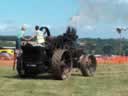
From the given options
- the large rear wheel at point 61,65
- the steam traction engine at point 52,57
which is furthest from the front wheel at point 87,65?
the large rear wheel at point 61,65

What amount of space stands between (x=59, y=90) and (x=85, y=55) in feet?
23.4

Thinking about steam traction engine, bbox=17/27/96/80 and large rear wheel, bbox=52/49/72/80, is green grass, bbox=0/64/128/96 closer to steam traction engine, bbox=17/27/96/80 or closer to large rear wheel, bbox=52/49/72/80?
large rear wheel, bbox=52/49/72/80

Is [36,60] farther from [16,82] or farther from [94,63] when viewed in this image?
[94,63]

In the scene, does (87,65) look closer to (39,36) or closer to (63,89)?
(39,36)

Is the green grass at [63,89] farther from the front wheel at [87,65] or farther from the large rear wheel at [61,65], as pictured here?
the front wheel at [87,65]

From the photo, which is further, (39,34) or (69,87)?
(39,34)

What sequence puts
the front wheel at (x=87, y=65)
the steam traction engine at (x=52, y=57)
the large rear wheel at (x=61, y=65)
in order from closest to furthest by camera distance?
the large rear wheel at (x=61, y=65), the steam traction engine at (x=52, y=57), the front wheel at (x=87, y=65)

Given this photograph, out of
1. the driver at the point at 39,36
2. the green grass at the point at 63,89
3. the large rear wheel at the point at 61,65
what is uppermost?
the driver at the point at 39,36

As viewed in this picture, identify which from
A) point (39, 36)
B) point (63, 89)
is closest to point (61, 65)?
point (39, 36)

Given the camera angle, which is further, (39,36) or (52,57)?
(39,36)

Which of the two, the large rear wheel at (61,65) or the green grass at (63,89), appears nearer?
the green grass at (63,89)

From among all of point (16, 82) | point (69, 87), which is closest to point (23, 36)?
point (16, 82)

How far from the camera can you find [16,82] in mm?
16375

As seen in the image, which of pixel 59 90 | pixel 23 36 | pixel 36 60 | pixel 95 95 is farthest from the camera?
pixel 23 36
